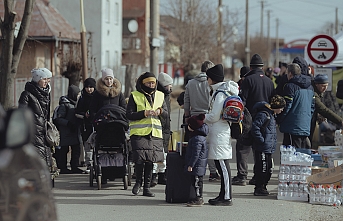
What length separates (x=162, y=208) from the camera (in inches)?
355

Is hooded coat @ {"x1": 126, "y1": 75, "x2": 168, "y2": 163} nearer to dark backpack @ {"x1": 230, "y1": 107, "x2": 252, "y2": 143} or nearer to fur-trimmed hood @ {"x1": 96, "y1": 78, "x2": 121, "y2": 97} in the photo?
fur-trimmed hood @ {"x1": 96, "y1": 78, "x2": 121, "y2": 97}

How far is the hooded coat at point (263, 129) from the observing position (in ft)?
32.9

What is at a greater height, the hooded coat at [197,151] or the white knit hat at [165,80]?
the white knit hat at [165,80]

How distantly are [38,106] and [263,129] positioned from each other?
3.20 meters

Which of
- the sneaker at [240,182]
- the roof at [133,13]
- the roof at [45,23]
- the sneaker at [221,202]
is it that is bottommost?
the sneaker at [221,202]

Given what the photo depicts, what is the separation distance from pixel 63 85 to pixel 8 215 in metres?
27.4

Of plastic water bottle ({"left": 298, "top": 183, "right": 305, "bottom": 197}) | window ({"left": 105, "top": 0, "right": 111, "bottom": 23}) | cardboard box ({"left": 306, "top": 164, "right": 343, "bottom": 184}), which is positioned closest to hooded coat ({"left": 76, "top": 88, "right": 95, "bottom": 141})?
plastic water bottle ({"left": 298, "top": 183, "right": 305, "bottom": 197})

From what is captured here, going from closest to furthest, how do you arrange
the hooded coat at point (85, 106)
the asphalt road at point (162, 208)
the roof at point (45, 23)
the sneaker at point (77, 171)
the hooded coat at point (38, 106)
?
the asphalt road at point (162, 208) < the hooded coat at point (38, 106) < the hooded coat at point (85, 106) < the sneaker at point (77, 171) < the roof at point (45, 23)

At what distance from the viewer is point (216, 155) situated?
9078 mm

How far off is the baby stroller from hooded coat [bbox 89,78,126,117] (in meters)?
0.36

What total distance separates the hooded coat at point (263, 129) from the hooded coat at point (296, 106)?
480 millimetres

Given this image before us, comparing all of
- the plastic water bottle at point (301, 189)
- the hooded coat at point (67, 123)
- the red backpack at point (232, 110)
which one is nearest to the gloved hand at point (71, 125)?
the hooded coat at point (67, 123)

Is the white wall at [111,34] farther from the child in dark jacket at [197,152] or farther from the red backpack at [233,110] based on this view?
the red backpack at [233,110]

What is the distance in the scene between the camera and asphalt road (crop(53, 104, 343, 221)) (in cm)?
848
